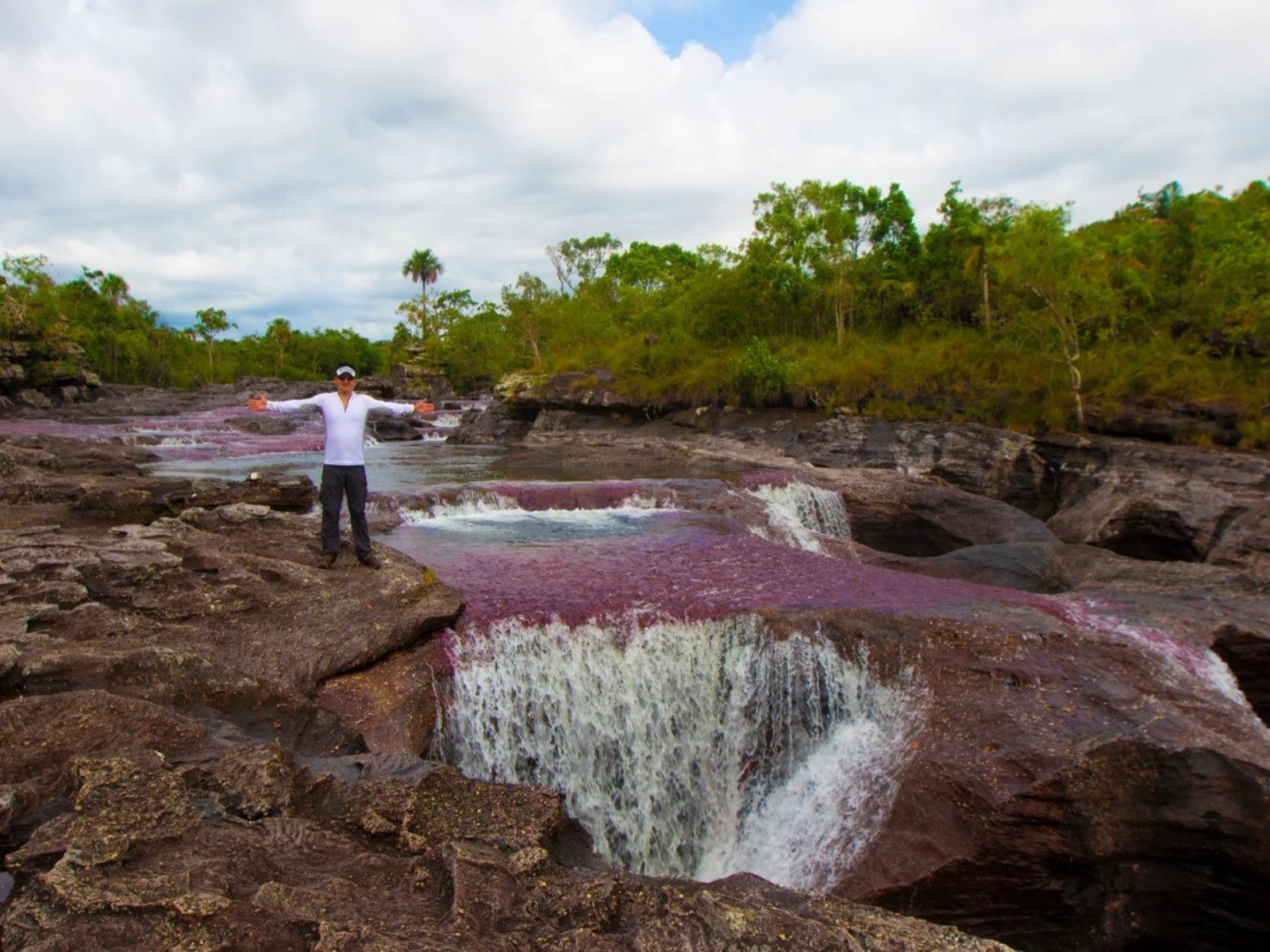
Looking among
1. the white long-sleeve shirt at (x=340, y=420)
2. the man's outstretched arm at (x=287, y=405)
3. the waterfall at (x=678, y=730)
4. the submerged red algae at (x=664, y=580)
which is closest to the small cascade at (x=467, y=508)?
the submerged red algae at (x=664, y=580)

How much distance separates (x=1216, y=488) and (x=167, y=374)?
90041mm

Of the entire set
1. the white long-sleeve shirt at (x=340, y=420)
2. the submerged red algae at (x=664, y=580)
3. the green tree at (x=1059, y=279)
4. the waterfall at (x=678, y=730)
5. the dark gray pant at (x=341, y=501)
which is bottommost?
the waterfall at (x=678, y=730)

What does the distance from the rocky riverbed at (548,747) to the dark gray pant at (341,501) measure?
1.38ft

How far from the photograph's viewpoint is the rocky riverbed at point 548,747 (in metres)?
3.65

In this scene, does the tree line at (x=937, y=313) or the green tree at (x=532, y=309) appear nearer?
the tree line at (x=937, y=313)


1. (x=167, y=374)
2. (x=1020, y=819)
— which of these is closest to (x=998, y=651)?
(x=1020, y=819)

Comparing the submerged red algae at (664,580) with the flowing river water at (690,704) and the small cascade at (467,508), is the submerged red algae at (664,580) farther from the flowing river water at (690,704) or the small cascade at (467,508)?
the small cascade at (467,508)

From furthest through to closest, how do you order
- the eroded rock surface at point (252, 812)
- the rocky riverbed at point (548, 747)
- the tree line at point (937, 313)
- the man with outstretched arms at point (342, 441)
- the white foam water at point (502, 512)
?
1. the tree line at point (937, 313)
2. the white foam water at point (502, 512)
3. the man with outstretched arms at point (342, 441)
4. the rocky riverbed at point (548, 747)
5. the eroded rock surface at point (252, 812)

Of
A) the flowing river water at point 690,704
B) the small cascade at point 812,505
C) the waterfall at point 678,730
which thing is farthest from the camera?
the small cascade at point 812,505

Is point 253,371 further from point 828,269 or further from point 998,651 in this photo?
point 998,651

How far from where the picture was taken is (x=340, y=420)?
807cm

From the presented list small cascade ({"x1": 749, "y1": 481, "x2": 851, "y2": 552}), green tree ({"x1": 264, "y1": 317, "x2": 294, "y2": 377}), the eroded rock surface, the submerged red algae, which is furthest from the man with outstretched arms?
green tree ({"x1": 264, "y1": 317, "x2": 294, "y2": 377})

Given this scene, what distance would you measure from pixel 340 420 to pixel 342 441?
226 millimetres

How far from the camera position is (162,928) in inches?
130
